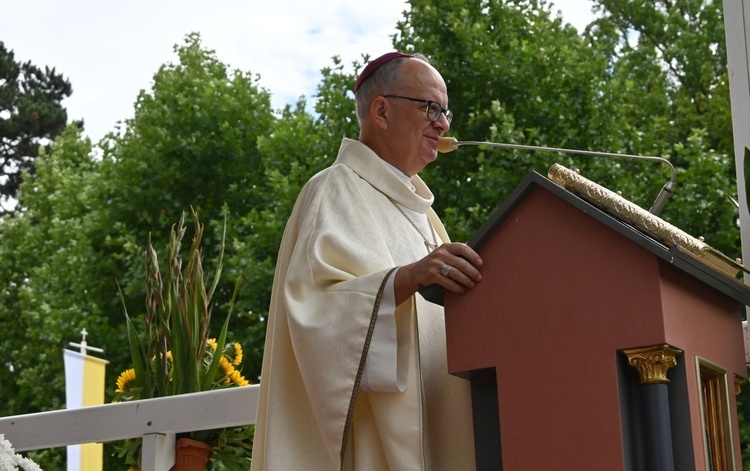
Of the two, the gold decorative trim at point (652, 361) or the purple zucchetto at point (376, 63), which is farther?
the purple zucchetto at point (376, 63)

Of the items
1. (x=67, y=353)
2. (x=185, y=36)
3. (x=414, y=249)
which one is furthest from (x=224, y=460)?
(x=185, y=36)

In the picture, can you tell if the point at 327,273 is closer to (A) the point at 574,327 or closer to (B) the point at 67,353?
(A) the point at 574,327

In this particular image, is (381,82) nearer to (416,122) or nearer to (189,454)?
(416,122)

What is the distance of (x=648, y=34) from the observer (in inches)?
837

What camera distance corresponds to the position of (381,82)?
3.39 m

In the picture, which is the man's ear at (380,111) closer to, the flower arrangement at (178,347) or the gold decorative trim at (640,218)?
the gold decorative trim at (640,218)

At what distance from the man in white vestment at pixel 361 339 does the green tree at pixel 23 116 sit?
27531 mm

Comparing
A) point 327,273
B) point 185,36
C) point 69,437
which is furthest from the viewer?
point 185,36

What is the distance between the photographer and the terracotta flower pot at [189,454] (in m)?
3.81

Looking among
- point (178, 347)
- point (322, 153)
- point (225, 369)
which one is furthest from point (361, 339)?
point (322, 153)

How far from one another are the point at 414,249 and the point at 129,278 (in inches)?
557

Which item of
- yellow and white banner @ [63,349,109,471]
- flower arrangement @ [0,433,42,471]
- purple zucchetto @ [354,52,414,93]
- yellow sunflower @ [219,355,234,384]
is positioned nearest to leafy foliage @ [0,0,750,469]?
yellow and white banner @ [63,349,109,471]

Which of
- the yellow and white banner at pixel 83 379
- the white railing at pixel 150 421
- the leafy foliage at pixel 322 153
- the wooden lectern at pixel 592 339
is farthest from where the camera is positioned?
the leafy foliage at pixel 322 153

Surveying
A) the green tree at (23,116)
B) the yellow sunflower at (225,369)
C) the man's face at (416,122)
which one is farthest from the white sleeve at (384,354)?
Result: the green tree at (23,116)
